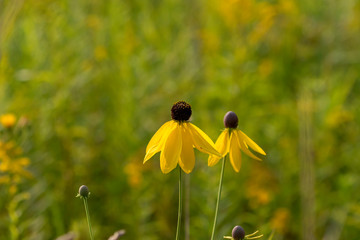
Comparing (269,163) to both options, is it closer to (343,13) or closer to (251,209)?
(251,209)

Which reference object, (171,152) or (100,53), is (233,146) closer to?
(171,152)

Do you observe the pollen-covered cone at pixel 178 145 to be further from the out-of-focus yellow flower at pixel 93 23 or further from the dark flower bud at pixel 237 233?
the out-of-focus yellow flower at pixel 93 23

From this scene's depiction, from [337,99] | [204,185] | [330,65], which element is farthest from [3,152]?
[330,65]

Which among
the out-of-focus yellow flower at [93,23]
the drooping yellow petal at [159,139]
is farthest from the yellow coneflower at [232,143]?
the out-of-focus yellow flower at [93,23]

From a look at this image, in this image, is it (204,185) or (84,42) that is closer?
(204,185)

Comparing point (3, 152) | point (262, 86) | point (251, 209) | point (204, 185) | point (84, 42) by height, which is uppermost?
point (84, 42)

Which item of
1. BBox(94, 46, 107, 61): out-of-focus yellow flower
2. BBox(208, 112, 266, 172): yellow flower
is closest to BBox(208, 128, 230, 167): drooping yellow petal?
BBox(208, 112, 266, 172): yellow flower

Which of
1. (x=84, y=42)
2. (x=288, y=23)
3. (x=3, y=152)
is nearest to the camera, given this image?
(x=3, y=152)
